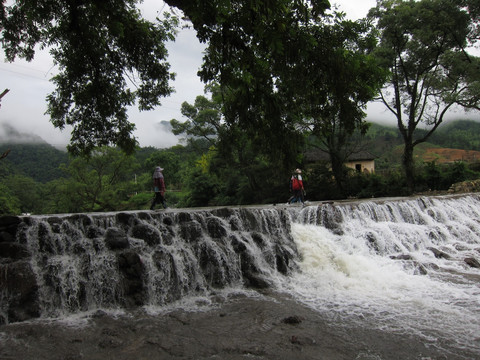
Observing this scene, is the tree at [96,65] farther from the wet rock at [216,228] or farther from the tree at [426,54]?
the tree at [426,54]

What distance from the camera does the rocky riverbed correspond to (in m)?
4.25

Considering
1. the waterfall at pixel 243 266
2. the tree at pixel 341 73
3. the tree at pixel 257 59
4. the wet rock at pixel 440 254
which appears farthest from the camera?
the wet rock at pixel 440 254

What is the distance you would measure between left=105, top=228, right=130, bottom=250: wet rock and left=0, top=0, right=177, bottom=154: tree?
184 centimetres

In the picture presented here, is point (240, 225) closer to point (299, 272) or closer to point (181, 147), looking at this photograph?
point (299, 272)

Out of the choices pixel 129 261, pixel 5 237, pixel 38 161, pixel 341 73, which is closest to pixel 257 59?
pixel 341 73

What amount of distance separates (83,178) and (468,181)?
2745 cm

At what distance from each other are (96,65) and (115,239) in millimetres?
3562

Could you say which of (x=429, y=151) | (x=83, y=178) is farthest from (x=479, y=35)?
(x=429, y=151)

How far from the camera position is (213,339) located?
470 centimetres

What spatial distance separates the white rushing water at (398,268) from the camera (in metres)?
5.31

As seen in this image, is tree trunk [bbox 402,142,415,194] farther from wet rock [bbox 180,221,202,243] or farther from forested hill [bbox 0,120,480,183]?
forested hill [bbox 0,120,480,183]

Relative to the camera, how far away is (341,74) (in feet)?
11.3

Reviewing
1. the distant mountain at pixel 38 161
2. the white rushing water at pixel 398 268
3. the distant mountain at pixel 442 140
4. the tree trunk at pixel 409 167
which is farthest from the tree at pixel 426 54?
the distant mountain at pixel 38 161

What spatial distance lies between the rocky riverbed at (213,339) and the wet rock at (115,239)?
156 centimetres
